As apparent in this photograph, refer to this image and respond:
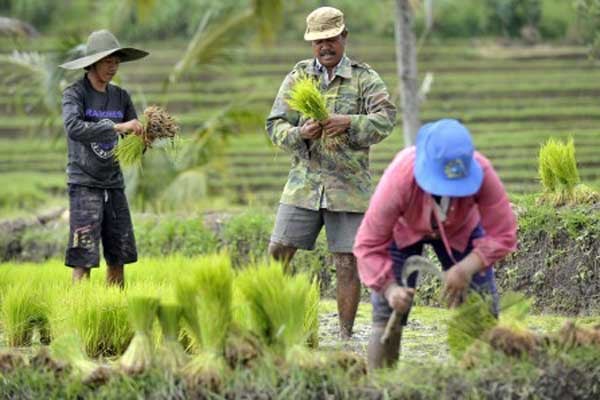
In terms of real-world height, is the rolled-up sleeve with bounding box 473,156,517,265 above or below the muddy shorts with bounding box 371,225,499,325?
above

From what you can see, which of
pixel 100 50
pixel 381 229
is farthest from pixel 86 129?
pixel 381 229

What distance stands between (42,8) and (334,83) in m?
17.9

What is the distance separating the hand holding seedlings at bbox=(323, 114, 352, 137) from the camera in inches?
262

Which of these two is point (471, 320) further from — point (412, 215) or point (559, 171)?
point (559, 171)

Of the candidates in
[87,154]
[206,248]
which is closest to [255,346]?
[87,154]

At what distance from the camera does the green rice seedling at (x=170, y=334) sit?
546 centimetres

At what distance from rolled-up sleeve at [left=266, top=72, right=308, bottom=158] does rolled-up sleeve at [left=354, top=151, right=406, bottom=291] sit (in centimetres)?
145

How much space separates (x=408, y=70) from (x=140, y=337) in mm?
7023

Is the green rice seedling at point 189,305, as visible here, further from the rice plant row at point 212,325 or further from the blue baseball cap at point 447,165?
the blue baseball cap at point 447,165

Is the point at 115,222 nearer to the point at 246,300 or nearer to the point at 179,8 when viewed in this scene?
the point at 246,300

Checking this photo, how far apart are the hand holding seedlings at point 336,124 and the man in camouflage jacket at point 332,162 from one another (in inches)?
3.8

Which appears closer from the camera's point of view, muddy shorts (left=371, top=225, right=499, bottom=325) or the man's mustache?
muddy shorts (left=371, top=225, right=499, bottom=325)

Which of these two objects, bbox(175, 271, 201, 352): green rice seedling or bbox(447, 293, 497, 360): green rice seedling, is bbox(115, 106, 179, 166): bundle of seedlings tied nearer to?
bbox(175, 271, 201, 352): green rice seedling

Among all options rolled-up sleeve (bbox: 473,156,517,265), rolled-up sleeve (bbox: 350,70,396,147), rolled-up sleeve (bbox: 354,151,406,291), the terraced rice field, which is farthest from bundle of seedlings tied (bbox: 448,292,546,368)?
the terraced rice field
